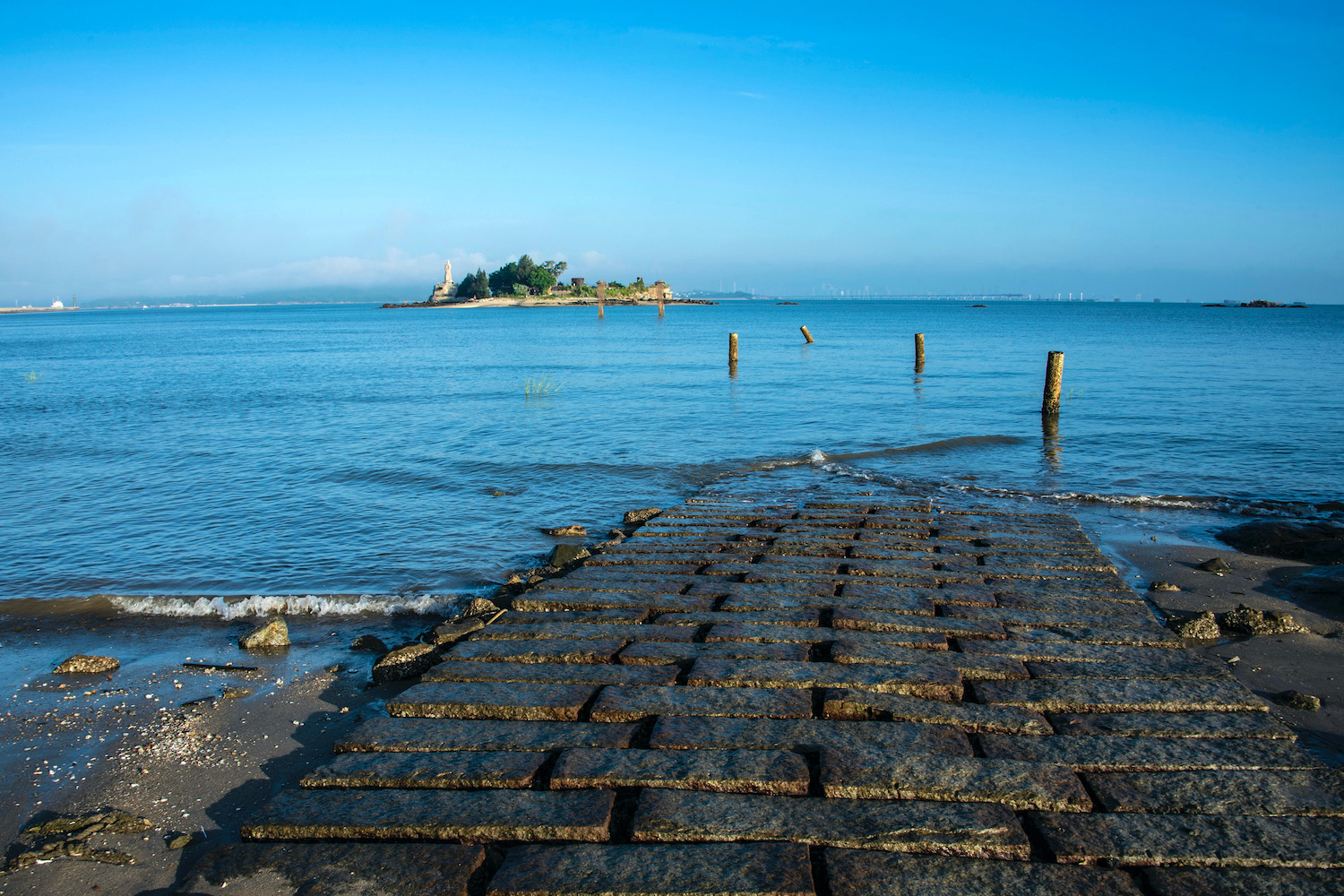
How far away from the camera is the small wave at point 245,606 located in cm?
801

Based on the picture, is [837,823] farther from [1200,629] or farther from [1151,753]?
[1200,629]

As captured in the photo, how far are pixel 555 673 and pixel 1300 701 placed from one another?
4.73 metres

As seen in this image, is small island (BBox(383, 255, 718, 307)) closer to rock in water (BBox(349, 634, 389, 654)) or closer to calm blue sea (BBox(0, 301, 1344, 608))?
calm blue sea (BBox(0, 301, 1344, 608))

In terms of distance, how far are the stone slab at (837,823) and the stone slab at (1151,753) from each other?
1.76 ft

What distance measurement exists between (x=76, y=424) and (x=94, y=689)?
69.4ft

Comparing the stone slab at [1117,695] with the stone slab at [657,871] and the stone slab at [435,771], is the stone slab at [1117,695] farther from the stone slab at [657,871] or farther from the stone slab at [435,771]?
the stone slab at [435,771]

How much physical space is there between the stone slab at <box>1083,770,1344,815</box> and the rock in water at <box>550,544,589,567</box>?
629 centimetres

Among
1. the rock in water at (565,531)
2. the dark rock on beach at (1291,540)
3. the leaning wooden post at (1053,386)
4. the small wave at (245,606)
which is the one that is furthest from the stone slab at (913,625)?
the leaning wooden post at (1053,386)

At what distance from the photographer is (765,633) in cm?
483

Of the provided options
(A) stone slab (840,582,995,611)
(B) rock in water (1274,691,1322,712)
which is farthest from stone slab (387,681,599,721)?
(B) rock in water (1274,691,1322,712)

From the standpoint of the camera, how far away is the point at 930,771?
3.24 meters

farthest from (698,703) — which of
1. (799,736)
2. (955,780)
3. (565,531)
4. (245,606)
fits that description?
(565,531)

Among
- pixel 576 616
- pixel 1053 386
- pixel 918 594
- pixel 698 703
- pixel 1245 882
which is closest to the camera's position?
pixel 1245 882

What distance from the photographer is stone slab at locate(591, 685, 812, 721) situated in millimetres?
Result: 3814
